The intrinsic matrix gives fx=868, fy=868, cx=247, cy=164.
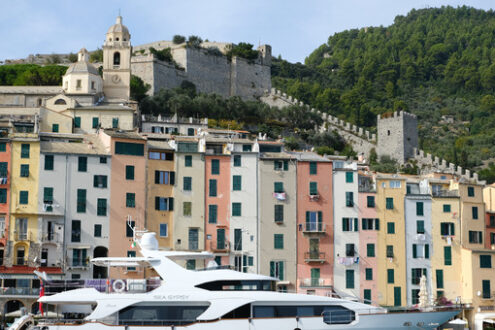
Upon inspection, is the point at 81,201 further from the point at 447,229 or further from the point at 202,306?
the point at 447,229

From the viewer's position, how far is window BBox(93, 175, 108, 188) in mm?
48241

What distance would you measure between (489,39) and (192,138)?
96.1m

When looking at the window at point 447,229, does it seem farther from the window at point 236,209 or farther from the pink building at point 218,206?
the pink building at point 218,206

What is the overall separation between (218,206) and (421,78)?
278 feet

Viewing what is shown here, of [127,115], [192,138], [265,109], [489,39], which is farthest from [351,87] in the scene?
[192,138]

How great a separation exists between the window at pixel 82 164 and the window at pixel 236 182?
849cm

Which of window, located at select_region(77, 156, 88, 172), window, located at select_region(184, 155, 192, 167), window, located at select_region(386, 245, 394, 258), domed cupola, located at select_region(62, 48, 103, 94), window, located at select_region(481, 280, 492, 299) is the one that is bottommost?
window, located at select_region(481, 280, 492, 299)

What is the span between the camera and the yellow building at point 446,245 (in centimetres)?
5153

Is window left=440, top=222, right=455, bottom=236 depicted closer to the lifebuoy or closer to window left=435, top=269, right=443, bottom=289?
window left=435, top=269, right=443, bottom=289

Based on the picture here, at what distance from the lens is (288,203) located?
50.8m

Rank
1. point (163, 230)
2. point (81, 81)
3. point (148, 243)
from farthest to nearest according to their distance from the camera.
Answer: point (81, 81)
point (163, 230)
point (148, 243)

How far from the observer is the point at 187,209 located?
163 feet

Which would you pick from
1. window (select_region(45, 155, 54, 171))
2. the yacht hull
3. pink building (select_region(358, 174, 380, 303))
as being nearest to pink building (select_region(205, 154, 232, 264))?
pink building (select_region(358, 174, 380, 303))

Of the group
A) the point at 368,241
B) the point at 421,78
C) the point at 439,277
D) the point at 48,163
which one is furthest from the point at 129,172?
the point at 421,78
